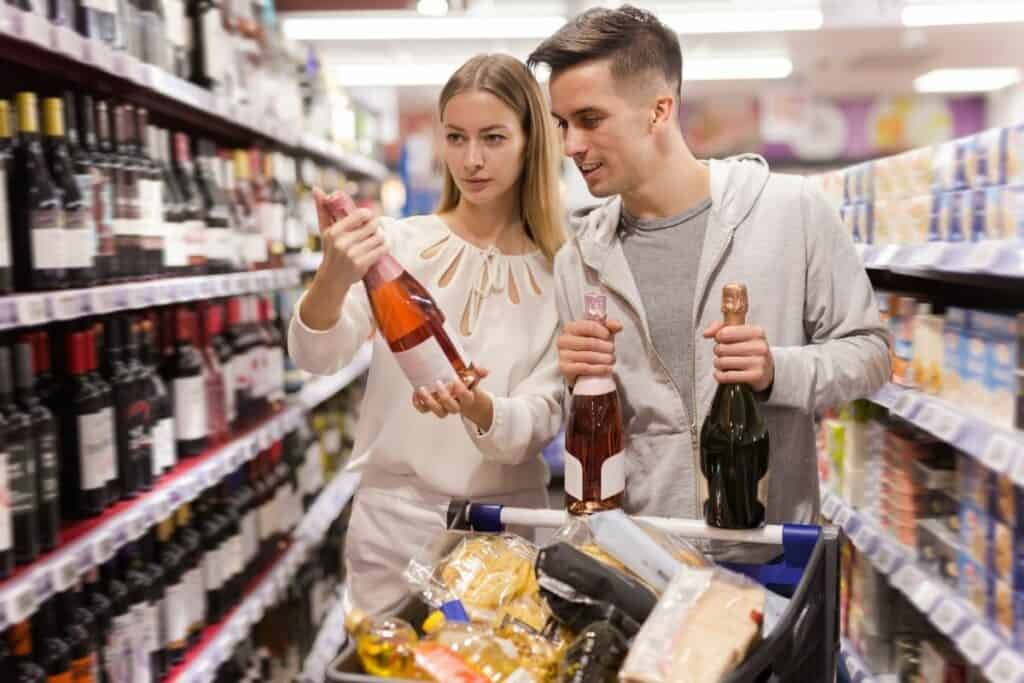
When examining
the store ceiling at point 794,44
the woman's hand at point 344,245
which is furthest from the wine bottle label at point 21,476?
the store ceiling at point 794,44

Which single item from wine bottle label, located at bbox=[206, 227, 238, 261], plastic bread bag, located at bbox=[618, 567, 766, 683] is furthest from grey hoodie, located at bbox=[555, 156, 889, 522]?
wine bottle label, located at bbox=[206, 227, 238, 261]

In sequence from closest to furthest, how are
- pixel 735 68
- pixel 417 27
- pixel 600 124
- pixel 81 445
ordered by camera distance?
pixel 600 124 < pixel 81 445 < pixel 417 27 < pixel 735 68

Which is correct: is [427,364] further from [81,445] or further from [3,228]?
[81,445]

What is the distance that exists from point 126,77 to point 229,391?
1.16 meters

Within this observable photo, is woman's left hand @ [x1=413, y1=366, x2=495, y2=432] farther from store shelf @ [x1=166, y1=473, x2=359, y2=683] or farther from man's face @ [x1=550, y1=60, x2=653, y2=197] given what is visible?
store shelf @ [x1=166, y1=473, x2=359, y2=683]

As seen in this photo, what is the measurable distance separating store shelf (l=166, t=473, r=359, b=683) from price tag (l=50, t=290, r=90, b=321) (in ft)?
3.65

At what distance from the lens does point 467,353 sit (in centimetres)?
202

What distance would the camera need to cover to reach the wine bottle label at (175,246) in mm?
2674

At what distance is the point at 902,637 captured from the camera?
2.86 metres

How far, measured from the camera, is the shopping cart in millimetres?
1120

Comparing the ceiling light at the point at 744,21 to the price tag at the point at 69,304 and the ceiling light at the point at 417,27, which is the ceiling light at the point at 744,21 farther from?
the price tag at the point at 69,304

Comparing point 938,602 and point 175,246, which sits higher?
point 175,246

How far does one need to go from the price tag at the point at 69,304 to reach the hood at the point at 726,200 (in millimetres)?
976

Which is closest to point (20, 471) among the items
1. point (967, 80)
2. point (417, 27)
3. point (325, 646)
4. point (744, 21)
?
point (325, 646)
